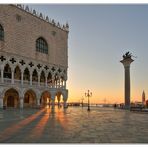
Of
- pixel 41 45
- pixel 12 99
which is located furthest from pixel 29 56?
pixel 12 99

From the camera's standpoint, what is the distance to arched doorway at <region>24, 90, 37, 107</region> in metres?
47.6

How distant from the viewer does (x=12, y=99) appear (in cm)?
4747

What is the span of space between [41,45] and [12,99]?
10954 millimetres

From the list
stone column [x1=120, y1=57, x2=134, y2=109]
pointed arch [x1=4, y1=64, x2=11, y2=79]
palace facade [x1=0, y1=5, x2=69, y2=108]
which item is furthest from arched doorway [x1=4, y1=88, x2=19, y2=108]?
stone column [x1=120, y1=57, x2=134, y2=109]

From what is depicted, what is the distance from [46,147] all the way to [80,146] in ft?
3.30

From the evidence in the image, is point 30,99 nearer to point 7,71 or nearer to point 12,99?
point 12,99

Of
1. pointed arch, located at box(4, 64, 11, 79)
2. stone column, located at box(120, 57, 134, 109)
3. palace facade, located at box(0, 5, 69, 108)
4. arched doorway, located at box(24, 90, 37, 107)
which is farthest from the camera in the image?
arched doorway, located at box(24, 90, 37, 107)

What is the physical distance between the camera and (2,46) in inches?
1593

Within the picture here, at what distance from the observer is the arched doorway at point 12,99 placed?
46406 mm

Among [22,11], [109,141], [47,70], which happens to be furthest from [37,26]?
[109,141]

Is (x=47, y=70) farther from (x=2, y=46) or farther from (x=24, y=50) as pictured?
(x=2, y=46)

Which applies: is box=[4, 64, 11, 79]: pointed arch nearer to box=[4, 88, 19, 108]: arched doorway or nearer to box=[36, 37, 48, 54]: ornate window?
box=[4, 88, 19, 108]: arched doorway

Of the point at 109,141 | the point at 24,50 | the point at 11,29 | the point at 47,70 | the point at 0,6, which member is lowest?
the point at 109,141

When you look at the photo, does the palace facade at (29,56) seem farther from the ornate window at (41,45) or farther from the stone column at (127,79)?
the stone column at (127,79)
